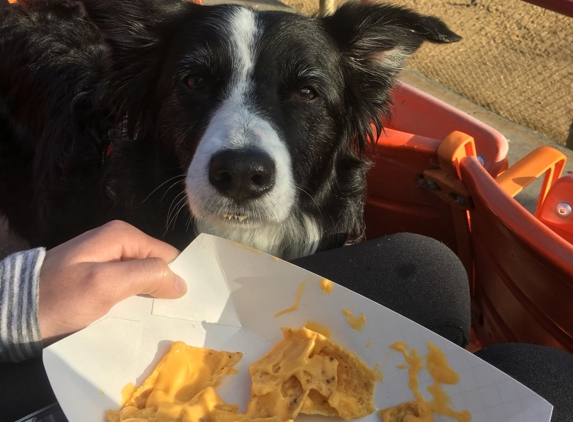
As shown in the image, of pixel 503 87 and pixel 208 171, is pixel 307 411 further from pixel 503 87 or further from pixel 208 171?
pixel 503 87

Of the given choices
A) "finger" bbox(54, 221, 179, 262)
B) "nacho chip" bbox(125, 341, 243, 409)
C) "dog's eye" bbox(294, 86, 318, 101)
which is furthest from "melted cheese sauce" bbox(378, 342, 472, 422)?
"dog's eye" bbox(294, 86, 318, 101)

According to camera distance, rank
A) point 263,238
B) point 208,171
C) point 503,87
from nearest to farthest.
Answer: point 208,171 → point 263,238 → point 503,87

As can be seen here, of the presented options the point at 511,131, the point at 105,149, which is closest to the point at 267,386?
the point at 105,149

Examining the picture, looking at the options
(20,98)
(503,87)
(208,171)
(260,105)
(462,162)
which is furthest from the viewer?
(503,87)

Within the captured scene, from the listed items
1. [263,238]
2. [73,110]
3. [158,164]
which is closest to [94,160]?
[73,110]

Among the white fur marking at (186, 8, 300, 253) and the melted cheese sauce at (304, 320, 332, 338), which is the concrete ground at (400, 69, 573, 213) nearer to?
the white fur marking at (186, 8, 300, 253)

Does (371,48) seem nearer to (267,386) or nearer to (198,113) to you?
(198,113)
